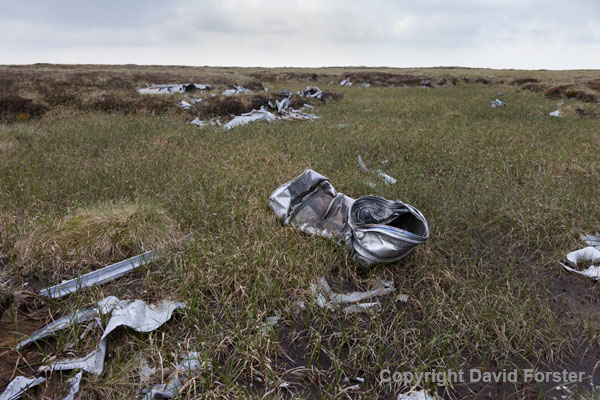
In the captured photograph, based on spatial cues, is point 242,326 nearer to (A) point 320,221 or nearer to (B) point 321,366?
(B) point 321,366

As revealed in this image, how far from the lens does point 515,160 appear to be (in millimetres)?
5203

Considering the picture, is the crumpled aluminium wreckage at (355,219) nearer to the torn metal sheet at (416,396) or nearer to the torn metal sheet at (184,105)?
the torn metal sheet at (416,396)

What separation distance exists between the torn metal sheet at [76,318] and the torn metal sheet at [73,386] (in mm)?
358

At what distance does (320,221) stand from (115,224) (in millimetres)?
1825

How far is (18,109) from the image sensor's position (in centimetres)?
898

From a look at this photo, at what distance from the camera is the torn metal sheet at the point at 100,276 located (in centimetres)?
233

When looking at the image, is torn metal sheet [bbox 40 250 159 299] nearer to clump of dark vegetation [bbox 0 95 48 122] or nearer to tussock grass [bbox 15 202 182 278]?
tussock grass [bbox 15 202 182 278]

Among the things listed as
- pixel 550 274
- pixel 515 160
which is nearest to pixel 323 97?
pixel 515 160

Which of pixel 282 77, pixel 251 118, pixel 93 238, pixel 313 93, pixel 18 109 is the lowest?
pixel 93 238

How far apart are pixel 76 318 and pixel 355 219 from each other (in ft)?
6.77

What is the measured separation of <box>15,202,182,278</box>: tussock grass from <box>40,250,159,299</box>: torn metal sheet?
0.11 metres

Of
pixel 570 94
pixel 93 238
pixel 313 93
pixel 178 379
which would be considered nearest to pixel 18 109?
pixel 93 238

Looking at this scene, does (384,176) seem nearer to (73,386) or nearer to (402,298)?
(402,298)

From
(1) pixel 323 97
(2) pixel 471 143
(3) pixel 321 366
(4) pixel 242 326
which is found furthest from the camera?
(1) pixel 323 97
